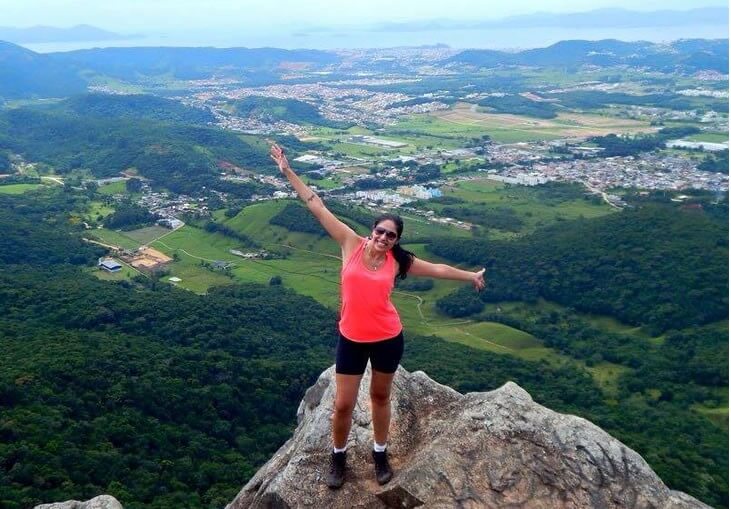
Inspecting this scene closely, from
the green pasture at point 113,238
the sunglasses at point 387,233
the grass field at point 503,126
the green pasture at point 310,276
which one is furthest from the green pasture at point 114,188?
the sunglasses at point 387,233

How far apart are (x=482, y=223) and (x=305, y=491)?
69.0m

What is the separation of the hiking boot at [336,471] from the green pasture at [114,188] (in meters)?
95.6

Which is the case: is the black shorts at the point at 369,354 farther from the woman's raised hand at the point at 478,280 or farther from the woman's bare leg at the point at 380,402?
the woman's raised hand at the point at 478,280

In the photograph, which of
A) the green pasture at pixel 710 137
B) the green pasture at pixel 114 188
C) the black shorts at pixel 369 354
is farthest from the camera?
the green pasture at pixel 710 137

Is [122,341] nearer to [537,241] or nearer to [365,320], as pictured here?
[365,320]

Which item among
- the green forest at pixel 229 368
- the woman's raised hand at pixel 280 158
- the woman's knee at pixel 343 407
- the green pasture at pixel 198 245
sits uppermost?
the woman's raised hand at pixel 280 158

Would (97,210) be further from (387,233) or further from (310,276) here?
(387,233)

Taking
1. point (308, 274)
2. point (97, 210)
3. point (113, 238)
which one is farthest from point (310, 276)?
point (97, 210)

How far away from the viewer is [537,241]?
6206 cm

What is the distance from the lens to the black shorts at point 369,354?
6934mm

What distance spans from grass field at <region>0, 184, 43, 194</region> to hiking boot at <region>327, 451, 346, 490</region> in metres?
94.2

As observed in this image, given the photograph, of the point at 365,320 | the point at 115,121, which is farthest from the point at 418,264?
the point at 115,121

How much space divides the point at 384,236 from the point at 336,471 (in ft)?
9.74

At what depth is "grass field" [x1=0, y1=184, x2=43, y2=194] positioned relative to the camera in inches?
3494
